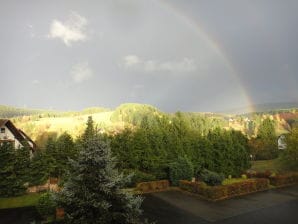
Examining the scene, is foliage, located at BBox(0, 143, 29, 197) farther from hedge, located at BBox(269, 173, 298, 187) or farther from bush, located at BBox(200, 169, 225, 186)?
hedge, located at BBox(269, 173, 298, 187)

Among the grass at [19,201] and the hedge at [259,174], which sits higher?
the hedge at [259,174]

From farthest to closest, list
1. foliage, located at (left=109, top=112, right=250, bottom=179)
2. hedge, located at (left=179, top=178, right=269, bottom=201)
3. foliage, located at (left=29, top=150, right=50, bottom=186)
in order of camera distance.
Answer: foliage, located at (left=109, top=112, right=250, bottom=179) → foliage, located at (left=29, top=150, right=50, bottom=186) → hedge, located at (left=179, top=178, right=269, bottom=201)

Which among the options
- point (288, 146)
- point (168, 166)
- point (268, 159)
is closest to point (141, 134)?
point (168, 166)

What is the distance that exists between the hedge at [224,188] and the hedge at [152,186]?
7.14ft

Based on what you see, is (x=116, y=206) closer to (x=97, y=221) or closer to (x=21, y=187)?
(x=97, y=221)

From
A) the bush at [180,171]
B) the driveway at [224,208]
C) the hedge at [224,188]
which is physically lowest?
the driveway at [224,208]

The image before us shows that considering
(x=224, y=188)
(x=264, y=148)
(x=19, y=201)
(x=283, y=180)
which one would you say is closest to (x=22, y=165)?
(x=19, y=201)

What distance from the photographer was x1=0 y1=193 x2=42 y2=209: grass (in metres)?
33.3

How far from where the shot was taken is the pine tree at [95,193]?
Answer: 43.9ft

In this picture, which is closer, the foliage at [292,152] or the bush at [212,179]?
the bush at [212,179]

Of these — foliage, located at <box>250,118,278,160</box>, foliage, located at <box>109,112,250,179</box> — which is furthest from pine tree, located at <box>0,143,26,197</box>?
foliage, located at <box>250,118,278,160</box>

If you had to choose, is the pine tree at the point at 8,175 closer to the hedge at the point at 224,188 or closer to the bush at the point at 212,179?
the hedge at the point at 224,188

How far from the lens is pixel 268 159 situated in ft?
284

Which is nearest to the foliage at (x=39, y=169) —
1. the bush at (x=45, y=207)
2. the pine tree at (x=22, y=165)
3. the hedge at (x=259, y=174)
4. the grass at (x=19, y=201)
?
the pine tree at (x=22, y=165)
